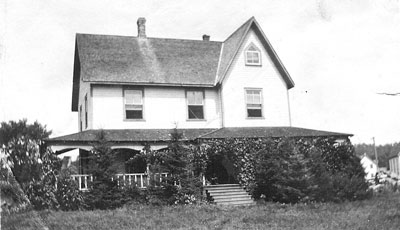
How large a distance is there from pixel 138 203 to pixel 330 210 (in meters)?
7.89

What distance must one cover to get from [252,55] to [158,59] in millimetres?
5119


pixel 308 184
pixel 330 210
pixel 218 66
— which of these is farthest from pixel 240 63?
pixel 330 210

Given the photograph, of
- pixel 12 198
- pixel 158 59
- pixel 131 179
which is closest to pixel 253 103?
pixel 158 59

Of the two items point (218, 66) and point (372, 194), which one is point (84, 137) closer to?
point (218, 66)

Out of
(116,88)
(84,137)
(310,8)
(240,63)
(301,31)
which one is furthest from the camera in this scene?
(240,63)

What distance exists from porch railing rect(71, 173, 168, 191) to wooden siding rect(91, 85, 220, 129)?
267 centimetres

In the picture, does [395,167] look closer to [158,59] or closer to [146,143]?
[146,143]

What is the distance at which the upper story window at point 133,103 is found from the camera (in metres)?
25.2

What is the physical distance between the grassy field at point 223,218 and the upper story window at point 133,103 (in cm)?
646

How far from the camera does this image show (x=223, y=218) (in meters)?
16.8

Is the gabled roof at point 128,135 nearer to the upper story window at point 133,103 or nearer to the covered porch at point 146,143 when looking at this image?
the covered porch at point 146,143

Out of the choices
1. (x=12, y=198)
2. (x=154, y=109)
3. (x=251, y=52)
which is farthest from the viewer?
(x=251, y=52)

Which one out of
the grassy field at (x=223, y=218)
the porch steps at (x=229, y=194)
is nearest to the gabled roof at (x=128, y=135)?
the porch steps at (x=229, y=194)

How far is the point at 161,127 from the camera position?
25672 mm
